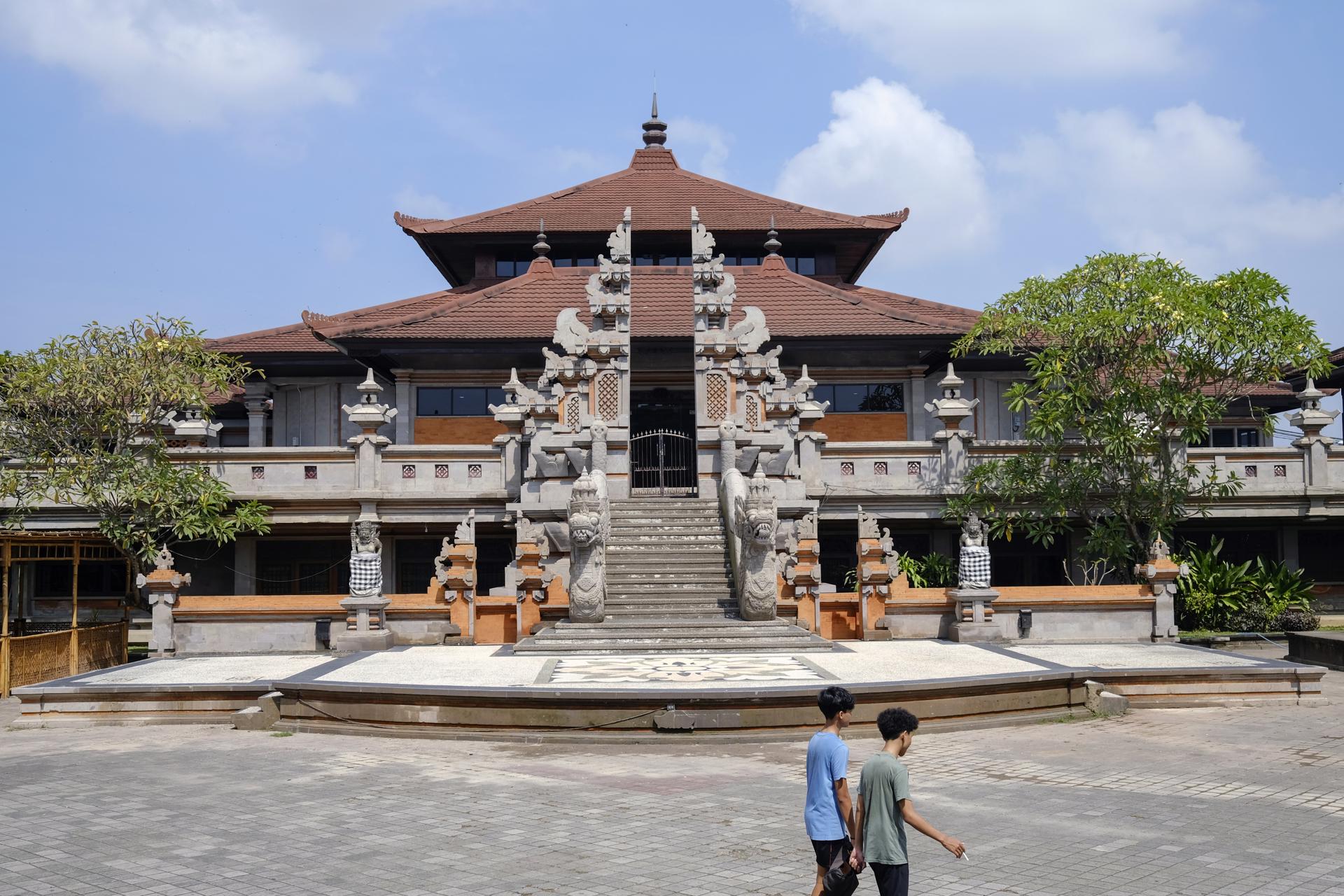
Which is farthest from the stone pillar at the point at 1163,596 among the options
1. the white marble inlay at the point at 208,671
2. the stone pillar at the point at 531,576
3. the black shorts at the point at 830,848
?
the black shorts at the point at 830,848

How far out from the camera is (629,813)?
9.35 m

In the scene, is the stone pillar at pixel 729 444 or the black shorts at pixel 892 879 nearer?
the black shorts at pixel 892 879

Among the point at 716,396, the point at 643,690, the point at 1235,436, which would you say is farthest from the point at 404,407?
the point at 1235,436

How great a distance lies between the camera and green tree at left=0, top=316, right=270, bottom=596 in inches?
827

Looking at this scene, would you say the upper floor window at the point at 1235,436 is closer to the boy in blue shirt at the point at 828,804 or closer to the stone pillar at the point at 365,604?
the stone pillar at the point at 365,604

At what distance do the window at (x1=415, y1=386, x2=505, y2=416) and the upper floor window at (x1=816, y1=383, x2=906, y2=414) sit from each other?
799 centimetres

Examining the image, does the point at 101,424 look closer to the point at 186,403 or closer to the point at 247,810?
the point at 186,403

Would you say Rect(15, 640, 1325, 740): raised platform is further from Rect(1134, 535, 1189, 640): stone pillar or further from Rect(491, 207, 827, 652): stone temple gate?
Rect(1134, 535, 1189, 640): stone pillar

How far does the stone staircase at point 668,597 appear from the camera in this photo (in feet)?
59.2

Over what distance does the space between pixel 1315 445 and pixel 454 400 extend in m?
19.0

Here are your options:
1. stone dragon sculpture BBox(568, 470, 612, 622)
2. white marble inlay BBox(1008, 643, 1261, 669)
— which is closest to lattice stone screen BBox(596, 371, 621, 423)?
stone dragon sculpture BBox(568, 470, 612, 622)

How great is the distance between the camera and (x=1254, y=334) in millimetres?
21969

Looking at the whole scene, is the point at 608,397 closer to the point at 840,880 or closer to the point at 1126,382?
the point at 1126,382

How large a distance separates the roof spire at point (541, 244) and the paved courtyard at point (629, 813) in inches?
815
